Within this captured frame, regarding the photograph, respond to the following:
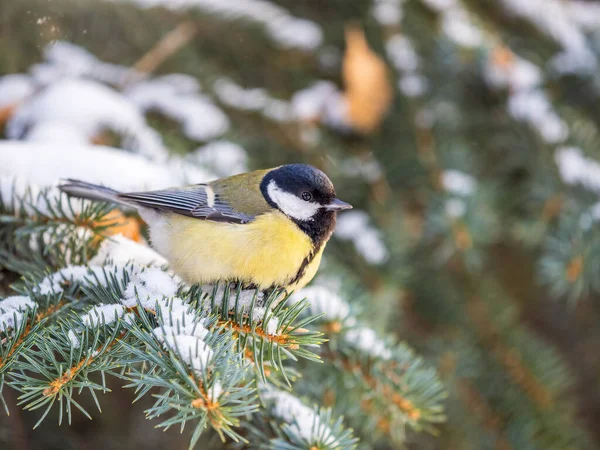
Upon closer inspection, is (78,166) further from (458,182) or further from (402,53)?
(402,53)

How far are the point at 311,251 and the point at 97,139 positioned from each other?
2.89 feet

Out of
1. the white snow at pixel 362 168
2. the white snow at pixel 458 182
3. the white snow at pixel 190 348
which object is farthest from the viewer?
the white snow at pixel 362 168

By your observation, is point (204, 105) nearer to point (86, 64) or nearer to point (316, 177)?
point (86, 64)

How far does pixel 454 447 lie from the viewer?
184 centimetres

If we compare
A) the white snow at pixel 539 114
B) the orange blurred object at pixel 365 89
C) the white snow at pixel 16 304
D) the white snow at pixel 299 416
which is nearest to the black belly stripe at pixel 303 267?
the white snow at pixel 299 416

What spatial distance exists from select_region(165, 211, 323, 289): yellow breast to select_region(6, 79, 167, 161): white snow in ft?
1.67

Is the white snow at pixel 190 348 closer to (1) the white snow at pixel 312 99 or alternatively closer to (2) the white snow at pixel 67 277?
(2) the white snow at pixel 67 277

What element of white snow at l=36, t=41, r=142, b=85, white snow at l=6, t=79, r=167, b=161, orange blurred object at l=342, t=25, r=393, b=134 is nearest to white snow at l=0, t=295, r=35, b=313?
white snow at l=6, t=79, r=167, b=161

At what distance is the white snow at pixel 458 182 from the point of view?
5.90 feet

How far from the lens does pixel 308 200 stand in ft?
4.90

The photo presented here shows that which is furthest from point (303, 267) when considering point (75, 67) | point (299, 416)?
point (75, 67)

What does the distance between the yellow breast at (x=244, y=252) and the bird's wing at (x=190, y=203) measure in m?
0.03

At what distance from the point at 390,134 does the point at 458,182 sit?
41 cm

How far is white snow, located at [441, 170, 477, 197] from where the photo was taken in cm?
180
